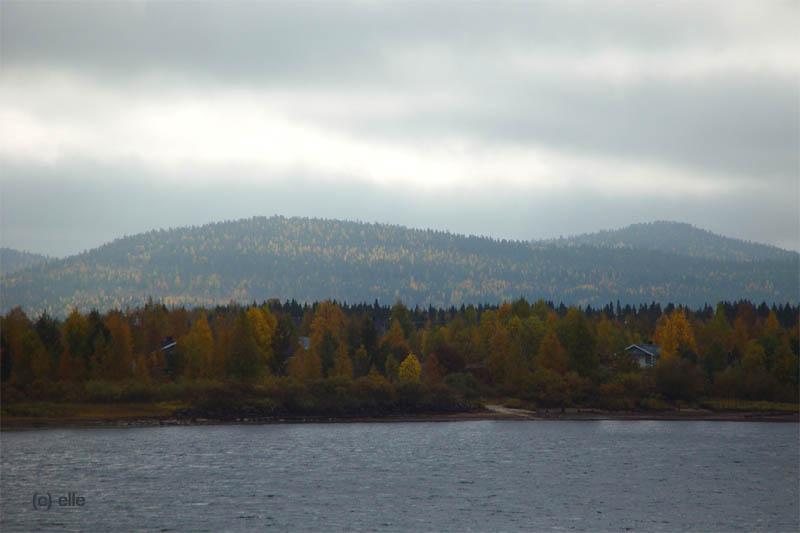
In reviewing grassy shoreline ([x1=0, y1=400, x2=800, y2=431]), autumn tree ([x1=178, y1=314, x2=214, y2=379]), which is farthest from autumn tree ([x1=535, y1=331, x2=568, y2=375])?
autumn tree ([x1=178, y1=314, x2=214, y2=379])

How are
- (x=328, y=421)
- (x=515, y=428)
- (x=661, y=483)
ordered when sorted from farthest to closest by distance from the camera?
(x=328, y=421), (x=515, y=428), (x=661, y=483)

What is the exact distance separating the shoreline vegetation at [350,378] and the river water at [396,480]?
7.88m

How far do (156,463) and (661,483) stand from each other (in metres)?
40.4

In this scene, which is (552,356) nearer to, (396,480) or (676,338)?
(676,338)

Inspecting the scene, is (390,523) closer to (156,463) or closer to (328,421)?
(156,463)

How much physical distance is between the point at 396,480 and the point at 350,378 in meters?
46.7

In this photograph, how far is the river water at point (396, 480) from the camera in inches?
2035

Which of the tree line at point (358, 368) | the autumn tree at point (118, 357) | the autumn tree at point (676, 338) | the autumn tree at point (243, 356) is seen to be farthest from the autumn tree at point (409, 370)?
the autumn tree at point (676, 338)

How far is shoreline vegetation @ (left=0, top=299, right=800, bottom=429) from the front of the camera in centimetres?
10138

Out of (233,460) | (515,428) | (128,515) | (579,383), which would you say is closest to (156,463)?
(233,460)

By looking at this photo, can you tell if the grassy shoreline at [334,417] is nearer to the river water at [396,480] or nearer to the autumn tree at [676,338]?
the river water at [396,480]

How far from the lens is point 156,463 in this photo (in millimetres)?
70500

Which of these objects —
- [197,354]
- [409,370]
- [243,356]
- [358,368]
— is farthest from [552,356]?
[197,354]

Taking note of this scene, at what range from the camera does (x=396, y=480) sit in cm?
6538
